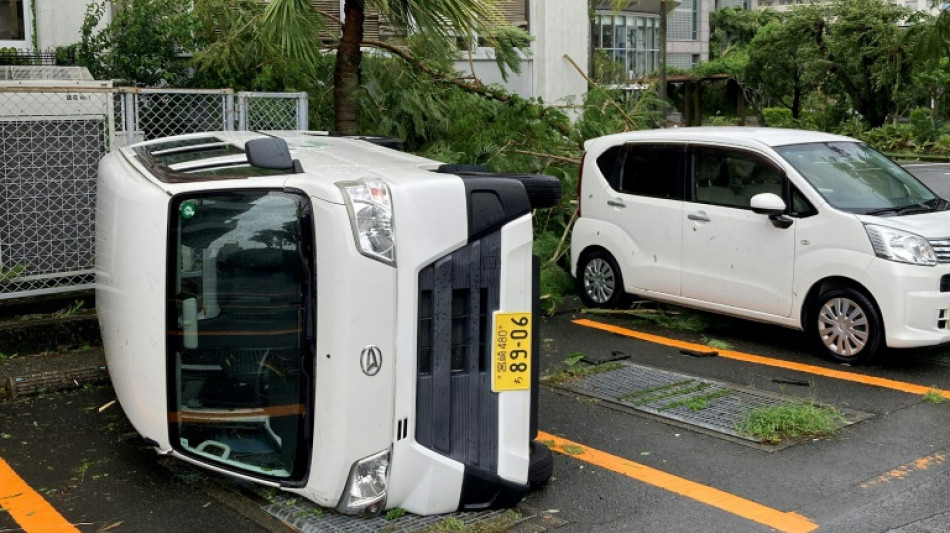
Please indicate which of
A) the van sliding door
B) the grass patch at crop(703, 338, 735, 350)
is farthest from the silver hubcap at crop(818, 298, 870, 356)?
the van sliding door

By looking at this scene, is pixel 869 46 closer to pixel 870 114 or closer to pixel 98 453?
pixel 870 114

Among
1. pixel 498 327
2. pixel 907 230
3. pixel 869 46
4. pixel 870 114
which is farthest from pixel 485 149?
pixel 870 114

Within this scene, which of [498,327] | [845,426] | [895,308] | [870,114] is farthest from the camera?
[870,114]

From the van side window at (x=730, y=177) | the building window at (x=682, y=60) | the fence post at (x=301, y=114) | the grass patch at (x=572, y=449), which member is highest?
the building window at (x=682, y=60)

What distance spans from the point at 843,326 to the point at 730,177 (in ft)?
5.54

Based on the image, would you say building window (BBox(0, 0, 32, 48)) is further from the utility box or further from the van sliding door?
the van sliding door

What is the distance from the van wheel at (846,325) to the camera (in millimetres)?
7988

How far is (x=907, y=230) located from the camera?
789 centimetres

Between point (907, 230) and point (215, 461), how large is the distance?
5548 millimetres

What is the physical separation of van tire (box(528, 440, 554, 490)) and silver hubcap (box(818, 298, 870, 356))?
365 cm

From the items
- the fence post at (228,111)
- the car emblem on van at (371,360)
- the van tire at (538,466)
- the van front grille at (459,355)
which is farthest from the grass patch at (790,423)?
the fence post at (228,111)

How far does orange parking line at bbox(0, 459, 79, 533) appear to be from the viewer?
5.17m

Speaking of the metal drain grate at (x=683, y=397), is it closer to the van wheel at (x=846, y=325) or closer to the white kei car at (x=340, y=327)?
the van wheel at (x=846, y=325)

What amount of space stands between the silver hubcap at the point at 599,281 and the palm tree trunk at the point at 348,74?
2.75m
